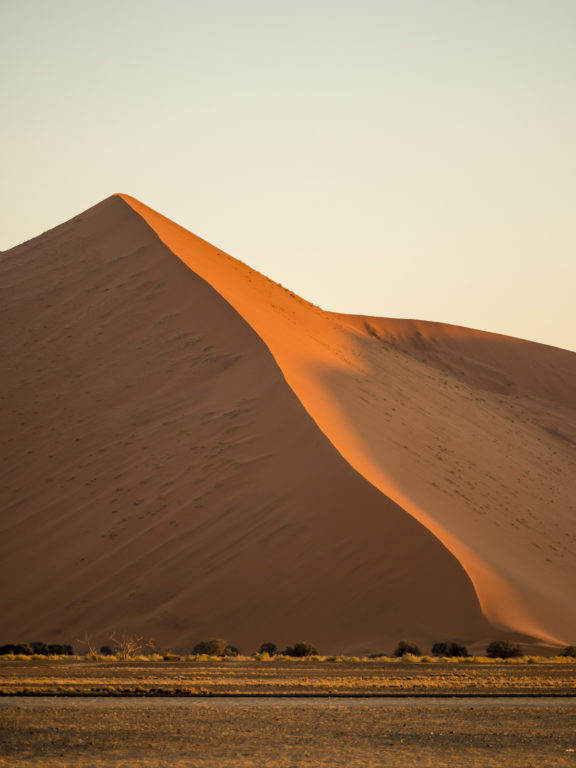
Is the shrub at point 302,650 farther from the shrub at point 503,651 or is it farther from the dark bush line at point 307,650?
the shrub at point 503,651

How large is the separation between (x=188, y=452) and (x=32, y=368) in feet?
33.9

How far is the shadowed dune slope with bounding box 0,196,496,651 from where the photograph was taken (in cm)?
2608

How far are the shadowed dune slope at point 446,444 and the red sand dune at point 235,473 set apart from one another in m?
0.12

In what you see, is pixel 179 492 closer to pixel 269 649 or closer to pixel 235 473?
pixel 235 473

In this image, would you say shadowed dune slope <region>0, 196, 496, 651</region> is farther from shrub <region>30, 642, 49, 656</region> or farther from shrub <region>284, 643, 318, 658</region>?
shrub <region>30, 642, 49, 656</region>

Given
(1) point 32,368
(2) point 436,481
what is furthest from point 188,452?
(1) point 32,368

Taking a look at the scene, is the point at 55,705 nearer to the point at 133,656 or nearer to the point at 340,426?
the point at 133,656

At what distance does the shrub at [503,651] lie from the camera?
75.4 ft

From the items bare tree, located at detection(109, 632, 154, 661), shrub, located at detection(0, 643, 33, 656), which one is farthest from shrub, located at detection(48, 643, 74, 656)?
bare tree, located at detection(109, 632, 154, 661)

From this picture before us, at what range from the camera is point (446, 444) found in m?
37.6

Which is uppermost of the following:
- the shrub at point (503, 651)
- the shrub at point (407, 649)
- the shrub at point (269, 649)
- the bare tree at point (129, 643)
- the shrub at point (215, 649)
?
the bare tree at point (129, 643)

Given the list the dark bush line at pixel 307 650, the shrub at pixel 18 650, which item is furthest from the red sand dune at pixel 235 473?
the shrub at pixel 18 650

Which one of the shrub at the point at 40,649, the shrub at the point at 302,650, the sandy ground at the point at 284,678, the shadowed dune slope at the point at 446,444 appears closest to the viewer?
the sandy ground at the point at 284,678

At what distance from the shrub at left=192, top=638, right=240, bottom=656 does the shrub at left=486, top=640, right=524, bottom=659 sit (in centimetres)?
527
